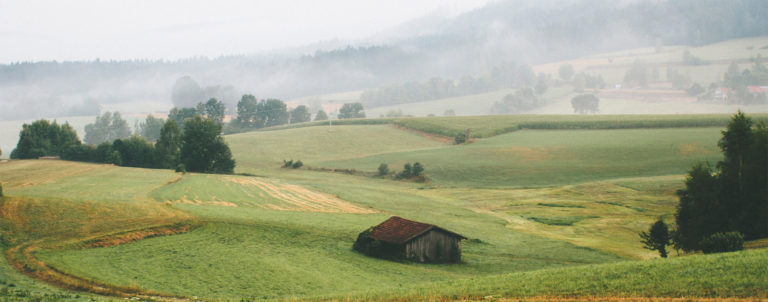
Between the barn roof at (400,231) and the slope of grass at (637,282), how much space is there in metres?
10.4

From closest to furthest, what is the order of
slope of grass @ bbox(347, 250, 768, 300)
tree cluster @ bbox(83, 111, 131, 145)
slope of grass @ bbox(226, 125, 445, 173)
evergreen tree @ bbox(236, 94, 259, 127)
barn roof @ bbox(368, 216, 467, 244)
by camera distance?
slope of grass @ bbox(347, 250, 768, 300) → barn roof @ bbox(368, 216, 467, 244) → slope of grass @ bbox(226, 125, 445, 173) → evergreen tree @ bbox(236, 94, 259, 127) → tree cluster @ bbox(83, 111, 131, 145)

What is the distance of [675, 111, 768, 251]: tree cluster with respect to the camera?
38.2 m

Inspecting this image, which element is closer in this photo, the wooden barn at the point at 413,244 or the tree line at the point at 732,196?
the wooden barn at the point at 413,244

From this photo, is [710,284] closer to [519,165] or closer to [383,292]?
[383,292]

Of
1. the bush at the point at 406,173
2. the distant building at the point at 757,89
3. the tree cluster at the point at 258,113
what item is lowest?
the bush at the point at 406,173

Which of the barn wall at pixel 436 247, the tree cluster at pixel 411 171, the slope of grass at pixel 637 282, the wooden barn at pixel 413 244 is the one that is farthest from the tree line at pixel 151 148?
the slope of grass at pixel 637 282

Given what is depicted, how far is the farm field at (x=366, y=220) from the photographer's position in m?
24.9

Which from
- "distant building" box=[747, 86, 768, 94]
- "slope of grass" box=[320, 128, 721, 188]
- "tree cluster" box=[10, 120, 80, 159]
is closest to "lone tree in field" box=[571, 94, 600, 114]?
"distant building" box=[747, 86, 768, 94]

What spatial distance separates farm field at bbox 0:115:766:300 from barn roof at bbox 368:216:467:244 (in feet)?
7.01

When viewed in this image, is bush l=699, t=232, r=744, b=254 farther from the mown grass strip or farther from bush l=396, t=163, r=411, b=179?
the mown grass strip

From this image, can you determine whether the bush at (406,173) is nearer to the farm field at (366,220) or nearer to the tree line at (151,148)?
the farm field at (366,220)

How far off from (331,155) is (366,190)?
42454 mm

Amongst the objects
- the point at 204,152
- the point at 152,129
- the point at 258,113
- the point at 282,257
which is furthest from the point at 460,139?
the point at 152,129

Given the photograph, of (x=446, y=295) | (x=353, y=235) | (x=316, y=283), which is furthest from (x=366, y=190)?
(x=446, y=295)
